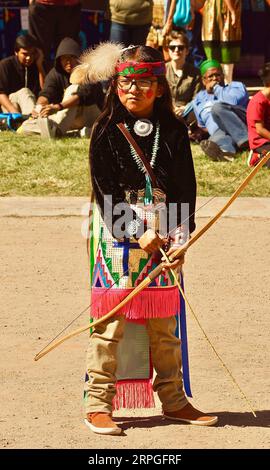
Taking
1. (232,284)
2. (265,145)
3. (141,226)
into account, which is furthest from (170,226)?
(265,145)

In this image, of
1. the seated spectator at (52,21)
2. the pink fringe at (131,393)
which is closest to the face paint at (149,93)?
the pink fringe at (131,393)

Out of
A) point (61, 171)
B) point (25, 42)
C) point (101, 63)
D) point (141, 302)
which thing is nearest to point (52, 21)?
point (25, 42)

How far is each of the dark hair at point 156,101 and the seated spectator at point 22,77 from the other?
7.38 meters

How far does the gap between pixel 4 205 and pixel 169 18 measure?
14.6ft

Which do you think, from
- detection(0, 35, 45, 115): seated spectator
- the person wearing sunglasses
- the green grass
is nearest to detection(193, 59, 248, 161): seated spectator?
the green grass

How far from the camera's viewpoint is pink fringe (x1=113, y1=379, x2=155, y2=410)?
5.25 meters

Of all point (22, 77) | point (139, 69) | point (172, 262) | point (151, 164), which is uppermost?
point (139, 69)

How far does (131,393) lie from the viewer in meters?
5.25

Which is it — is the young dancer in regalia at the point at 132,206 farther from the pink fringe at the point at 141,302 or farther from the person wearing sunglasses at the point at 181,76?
the person wearing sunglasses at the point at 181,76

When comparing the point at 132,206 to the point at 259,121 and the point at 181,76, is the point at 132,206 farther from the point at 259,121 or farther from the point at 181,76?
the point at 181,76

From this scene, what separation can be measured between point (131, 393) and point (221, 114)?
6.13 m

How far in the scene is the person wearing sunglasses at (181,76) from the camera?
1206 cm

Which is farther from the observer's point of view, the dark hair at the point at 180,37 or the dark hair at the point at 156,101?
the dark hair at the point at 180,37

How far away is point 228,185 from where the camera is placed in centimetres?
1002
